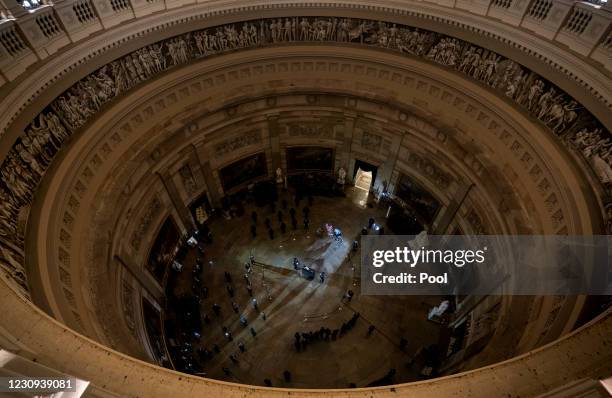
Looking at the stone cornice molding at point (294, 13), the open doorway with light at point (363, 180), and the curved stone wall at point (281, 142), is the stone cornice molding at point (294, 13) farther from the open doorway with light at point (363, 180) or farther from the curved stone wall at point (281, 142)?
the open doorway with light at point (363, 180)

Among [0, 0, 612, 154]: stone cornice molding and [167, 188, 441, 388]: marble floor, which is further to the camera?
[167, 188, 441, 388]: marble floor

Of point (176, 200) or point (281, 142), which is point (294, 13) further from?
point (176, 200)

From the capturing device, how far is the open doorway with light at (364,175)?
64.7 feet

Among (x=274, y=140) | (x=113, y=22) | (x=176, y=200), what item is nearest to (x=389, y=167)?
(x=274, y=140)

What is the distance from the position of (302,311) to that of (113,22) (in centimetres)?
1356

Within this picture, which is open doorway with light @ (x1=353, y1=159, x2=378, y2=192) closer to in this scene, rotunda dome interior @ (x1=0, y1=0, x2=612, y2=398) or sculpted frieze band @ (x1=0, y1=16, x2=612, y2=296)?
rotunda dome interior @ (x1=0, y1=0, x2=612, y2=398)

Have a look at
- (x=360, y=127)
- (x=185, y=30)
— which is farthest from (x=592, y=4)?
(x=185, y=30)

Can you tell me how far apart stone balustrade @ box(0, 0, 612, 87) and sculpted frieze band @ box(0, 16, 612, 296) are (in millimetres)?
1230

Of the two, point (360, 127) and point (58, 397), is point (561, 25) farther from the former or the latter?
point (58, 397)

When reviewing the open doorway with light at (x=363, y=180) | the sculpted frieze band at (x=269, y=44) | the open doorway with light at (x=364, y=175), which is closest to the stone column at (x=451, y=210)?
the sculpted frieze band at (x=269, y=44)

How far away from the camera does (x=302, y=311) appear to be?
1579cm

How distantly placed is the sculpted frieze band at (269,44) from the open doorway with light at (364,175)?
6.12 metres

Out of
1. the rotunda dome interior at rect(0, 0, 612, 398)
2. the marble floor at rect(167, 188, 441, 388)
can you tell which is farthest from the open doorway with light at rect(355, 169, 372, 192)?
the marble floor at rect(167, 188, 441, 388)

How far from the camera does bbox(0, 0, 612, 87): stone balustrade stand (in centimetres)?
976
